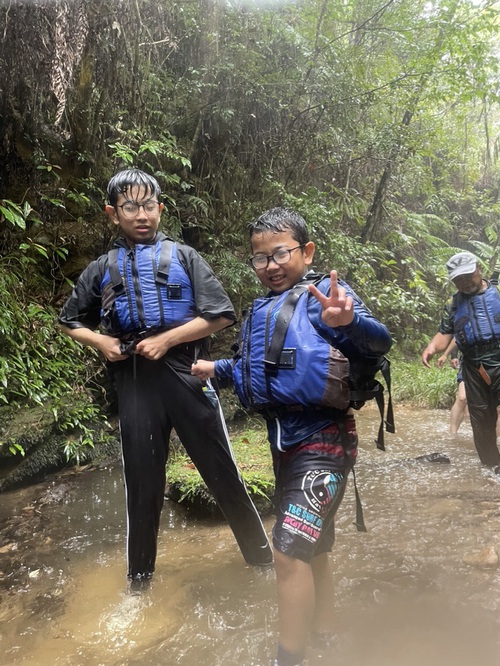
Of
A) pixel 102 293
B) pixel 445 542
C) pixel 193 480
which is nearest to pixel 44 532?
pixel 193 480

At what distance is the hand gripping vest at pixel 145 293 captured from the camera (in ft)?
8.08

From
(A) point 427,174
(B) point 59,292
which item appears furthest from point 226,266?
(A) point 427,174

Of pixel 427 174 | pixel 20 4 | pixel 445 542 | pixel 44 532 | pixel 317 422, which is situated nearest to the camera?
pixel 317 422

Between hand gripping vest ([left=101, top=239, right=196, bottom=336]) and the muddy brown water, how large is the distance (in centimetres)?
148

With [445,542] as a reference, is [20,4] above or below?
above

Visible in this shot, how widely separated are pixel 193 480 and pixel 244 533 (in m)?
1.10

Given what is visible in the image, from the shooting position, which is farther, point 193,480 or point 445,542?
point 193,480

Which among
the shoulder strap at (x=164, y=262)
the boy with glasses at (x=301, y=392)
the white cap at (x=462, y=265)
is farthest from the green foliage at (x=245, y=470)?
the white cap at (x=462, y=265)

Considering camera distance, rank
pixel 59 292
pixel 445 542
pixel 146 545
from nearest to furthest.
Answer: pixel 146 545, pixel 445 542, pixel 59 292

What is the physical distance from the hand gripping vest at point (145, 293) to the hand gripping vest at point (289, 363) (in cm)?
55

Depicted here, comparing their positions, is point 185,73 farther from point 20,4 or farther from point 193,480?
point 193,480

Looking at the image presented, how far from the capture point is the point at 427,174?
8.91 metres

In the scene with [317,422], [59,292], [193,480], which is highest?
[317,422]

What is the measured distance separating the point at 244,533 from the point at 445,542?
4.46 ft
